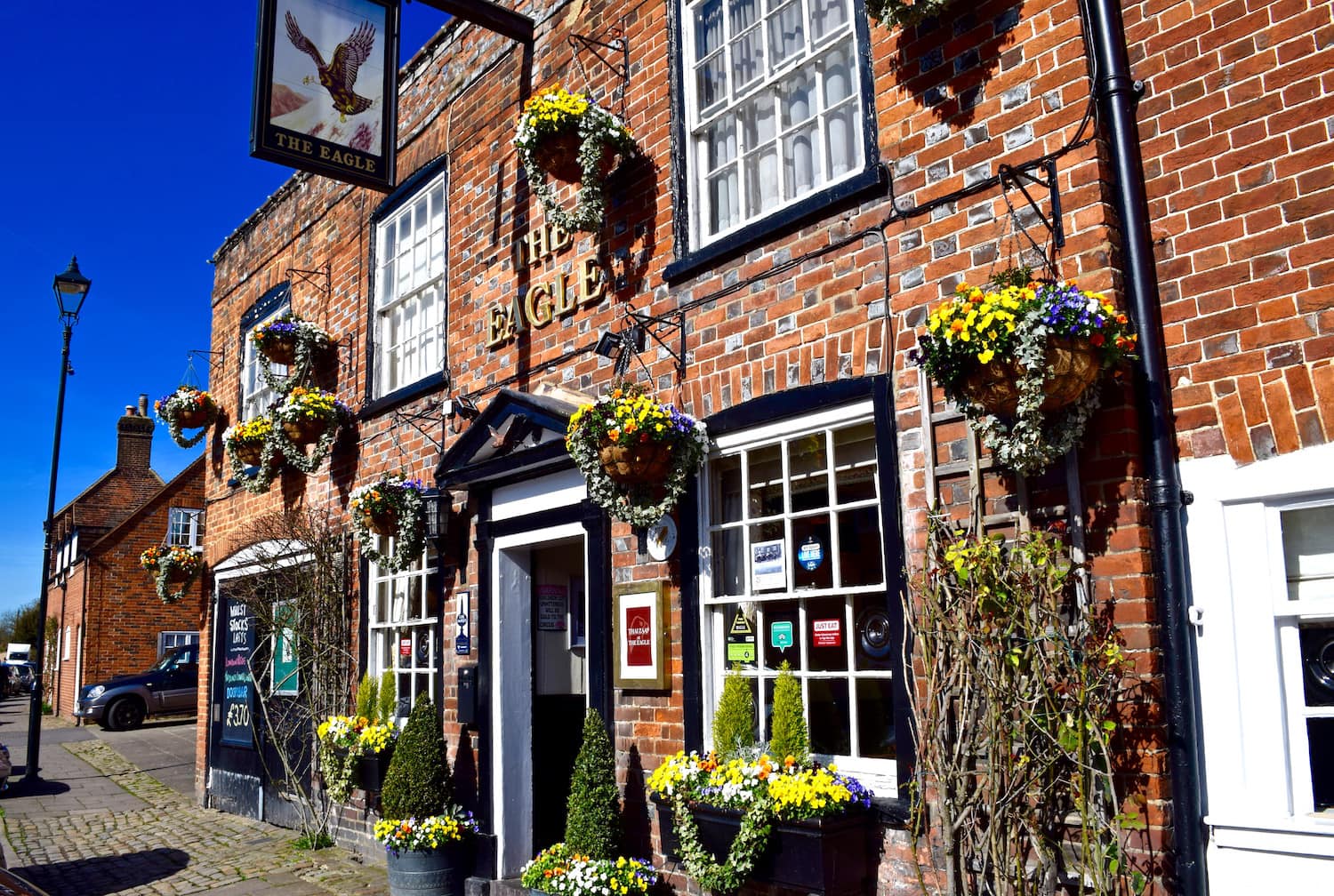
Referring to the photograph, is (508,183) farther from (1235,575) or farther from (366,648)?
(1235,575)

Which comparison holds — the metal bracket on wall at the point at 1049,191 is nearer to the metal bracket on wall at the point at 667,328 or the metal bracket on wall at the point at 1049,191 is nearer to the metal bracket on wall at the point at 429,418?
the metal bracket on wall at the point at 667,328

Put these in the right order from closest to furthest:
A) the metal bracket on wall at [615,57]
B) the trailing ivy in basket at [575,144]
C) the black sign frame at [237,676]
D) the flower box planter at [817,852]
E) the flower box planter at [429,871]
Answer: the flower box planter at [817,852] < the trailing ivy in basket at [575,144] < the metal bracket on wall at [615,57] < the flower box planter at [429,871] < the black sign frame at [237,676]

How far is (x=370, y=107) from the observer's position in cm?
827

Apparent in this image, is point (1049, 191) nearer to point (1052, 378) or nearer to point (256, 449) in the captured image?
point (1052, 378)

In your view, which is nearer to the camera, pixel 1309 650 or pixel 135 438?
pixel 1309 650

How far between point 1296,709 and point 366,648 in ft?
24.4

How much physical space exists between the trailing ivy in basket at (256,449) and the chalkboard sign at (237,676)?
1.48 meters

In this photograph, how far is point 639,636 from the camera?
6348mm

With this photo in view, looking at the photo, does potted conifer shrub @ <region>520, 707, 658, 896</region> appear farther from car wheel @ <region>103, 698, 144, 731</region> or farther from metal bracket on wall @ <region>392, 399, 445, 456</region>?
car wheel @ <region>103, 698, 144, 731</region>

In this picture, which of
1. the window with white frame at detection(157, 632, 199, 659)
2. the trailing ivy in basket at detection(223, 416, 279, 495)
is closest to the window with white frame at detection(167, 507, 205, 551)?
the window with white frame at detection(157, 632, 199, 659)

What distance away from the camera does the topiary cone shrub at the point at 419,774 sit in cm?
755

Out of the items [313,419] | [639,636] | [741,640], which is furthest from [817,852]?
[313,419]

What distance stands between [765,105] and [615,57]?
4.77ft

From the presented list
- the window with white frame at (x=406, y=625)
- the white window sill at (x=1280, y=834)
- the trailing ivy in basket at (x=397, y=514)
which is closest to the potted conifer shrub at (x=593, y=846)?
the window with white frame at (x=406, y=625)
